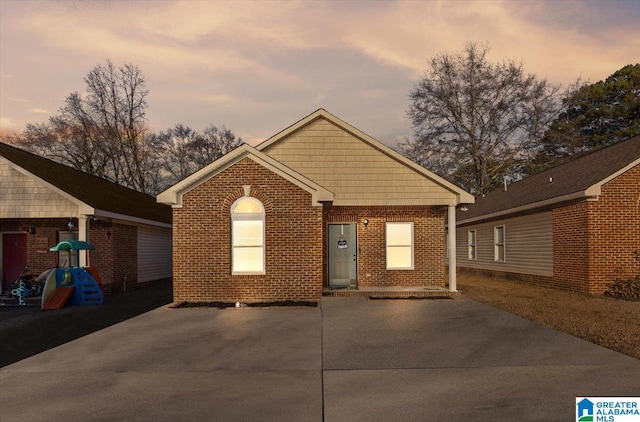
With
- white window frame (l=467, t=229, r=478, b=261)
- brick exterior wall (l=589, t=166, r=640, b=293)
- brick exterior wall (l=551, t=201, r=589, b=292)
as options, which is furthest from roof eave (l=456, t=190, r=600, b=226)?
white window frame (l=467, t=229, r=478, b=261)

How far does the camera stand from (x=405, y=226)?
60.7 feet

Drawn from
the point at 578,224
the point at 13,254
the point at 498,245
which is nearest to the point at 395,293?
the point at 578,224

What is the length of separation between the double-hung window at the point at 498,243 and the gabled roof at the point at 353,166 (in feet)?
27.5

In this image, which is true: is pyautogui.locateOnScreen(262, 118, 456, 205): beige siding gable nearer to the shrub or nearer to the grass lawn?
the grass lawn

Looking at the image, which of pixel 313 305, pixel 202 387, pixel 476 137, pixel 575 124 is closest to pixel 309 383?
pixel 202 387

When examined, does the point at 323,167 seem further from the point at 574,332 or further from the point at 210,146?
the point at 210,146

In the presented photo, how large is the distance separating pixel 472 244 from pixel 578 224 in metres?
11.7

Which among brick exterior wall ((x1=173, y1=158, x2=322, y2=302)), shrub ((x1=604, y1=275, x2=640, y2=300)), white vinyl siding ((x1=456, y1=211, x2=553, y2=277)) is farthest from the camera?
white vinyl siding ((x1=456, y1=211, x2=553, y2=277))

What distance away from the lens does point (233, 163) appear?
15289 millimetres

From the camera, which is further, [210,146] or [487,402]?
[210,146]

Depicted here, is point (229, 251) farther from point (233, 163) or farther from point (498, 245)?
point (498, 245)

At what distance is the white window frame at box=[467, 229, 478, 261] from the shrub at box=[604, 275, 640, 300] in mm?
11556

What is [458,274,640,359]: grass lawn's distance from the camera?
32.2ft

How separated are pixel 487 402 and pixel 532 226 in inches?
653
